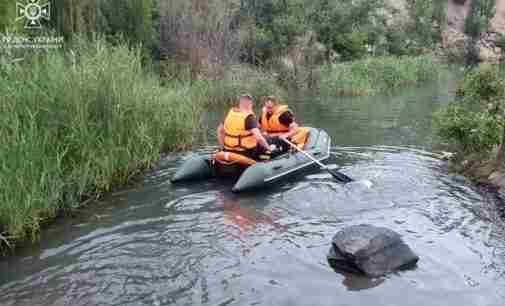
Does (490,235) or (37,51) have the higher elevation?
(37,51)

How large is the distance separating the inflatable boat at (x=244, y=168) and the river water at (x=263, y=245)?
0.44ft

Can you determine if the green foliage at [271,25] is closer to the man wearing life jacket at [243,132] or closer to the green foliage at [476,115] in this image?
the green foliage at [476,115]

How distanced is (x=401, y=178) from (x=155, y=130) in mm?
3276

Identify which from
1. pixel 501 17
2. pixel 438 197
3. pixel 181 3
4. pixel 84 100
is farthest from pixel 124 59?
pixel 501 17

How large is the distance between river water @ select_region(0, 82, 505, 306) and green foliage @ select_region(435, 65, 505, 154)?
1.90ft

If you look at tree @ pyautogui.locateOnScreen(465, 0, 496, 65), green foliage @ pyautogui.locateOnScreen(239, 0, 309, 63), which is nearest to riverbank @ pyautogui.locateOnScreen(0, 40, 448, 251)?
green foliage @ pyautogui.locateOnScreen(239, 0, 309, 63)

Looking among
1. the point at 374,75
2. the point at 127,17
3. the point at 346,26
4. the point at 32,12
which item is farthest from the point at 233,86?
the point at 346,26

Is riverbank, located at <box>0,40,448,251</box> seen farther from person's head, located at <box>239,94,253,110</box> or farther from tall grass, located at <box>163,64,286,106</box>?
tall grass, located at <box>163,64,286,106</box>

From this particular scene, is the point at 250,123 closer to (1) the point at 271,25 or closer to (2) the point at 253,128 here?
(2) the point at 253,128

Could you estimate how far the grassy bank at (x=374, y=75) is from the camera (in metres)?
15.6

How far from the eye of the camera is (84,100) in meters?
5.71

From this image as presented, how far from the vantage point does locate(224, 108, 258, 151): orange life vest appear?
6312 mm

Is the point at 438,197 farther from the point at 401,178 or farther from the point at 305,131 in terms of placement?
the point at 305,131

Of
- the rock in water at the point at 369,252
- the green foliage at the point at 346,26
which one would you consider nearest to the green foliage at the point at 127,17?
the green foliage at the point at 346,26
